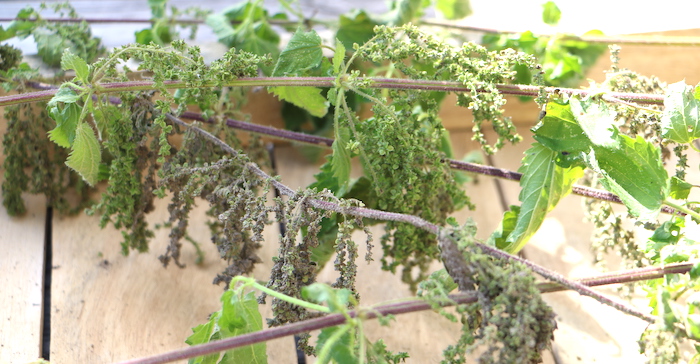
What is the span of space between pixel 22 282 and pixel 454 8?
3.15 ft

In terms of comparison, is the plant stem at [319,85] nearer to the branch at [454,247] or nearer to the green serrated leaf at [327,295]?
the branch at [454,247]

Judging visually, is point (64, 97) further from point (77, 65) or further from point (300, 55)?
point (300, 55)

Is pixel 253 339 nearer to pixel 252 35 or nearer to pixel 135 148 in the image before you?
pixel 135 148

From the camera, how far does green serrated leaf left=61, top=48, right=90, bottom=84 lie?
788mm

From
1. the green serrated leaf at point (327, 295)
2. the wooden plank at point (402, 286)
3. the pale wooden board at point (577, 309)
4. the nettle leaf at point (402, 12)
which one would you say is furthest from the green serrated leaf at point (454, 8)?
the green serrated leaf at point (327, 295)

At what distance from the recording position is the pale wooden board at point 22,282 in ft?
3.03

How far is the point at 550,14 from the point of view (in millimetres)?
1216

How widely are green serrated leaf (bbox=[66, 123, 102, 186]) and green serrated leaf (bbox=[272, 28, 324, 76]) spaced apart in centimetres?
24

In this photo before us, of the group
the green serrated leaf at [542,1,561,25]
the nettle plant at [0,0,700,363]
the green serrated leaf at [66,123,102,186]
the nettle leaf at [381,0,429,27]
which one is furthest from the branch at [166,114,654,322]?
the green serrated leaf at [542,1,561,25]

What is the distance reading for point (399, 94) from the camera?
0.88 metres

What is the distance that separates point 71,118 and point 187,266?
0.37 metres

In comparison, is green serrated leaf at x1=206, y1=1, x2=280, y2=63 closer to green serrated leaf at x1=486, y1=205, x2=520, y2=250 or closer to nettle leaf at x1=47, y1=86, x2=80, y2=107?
nettle leaf at x1=47, y1=86, x2=80, y2=107

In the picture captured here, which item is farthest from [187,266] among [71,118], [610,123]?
[610,123]

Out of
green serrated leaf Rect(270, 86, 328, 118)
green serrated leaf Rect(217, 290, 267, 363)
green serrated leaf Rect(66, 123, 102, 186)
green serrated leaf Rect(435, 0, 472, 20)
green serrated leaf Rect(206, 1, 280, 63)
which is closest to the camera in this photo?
green serrated leaf Rect(217, 290, 267, 363)
